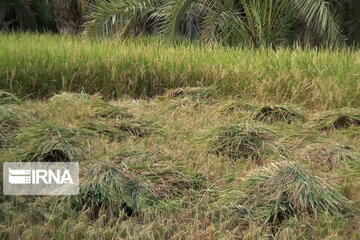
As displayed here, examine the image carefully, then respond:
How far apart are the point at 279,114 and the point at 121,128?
144cm

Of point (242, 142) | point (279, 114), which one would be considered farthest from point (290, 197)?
point (279, 114)

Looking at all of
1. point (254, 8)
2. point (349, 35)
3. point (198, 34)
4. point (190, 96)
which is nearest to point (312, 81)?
point (190, 96)

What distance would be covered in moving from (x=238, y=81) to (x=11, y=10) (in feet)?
42.7

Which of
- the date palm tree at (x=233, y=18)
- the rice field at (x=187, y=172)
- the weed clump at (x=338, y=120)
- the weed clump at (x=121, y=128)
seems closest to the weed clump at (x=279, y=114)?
the rice field at (x=187, y=172)

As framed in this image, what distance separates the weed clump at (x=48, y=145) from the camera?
13.9ft

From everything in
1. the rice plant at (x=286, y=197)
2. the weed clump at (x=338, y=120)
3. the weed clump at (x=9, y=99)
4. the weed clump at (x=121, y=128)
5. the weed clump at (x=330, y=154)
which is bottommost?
the weed clump at (x=9, y=99)

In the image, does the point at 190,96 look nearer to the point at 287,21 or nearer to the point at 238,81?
the point at 238,81

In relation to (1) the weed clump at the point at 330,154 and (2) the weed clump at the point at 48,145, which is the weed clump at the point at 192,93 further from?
(2) the weed clump at the point at 48,145

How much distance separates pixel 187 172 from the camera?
4.08 metres

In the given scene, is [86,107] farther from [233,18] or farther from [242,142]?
[233,18]

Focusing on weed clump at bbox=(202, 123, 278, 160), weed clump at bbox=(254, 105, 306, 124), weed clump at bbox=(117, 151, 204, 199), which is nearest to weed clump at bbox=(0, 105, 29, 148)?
weed clump at bbox=(117, 151, 204, 199)

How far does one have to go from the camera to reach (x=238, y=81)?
709cm

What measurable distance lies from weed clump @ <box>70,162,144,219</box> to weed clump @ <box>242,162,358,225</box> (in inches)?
23.7

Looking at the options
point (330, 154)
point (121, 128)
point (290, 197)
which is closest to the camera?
point (290, 197)
